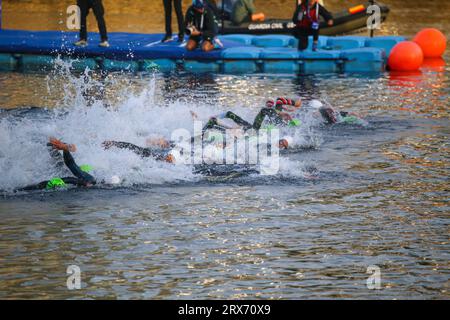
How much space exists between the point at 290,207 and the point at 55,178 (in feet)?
10.1

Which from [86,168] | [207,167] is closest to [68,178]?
[86,168]

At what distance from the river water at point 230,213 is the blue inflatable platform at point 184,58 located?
422 centimetres

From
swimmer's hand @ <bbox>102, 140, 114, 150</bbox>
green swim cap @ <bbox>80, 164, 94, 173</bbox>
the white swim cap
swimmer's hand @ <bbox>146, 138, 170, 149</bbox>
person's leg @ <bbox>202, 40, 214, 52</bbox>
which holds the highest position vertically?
person's leg @ <bbox>202, 40, 214, 52</bbox>

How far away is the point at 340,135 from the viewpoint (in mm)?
17547

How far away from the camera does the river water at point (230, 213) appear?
10594 millimetres

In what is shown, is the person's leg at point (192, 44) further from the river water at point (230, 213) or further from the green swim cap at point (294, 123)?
the green swim cap at point (294, 123)

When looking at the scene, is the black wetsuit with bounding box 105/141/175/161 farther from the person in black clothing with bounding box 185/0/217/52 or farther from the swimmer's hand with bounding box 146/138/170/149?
the person in black clothing with bounding box 185/0/217/52

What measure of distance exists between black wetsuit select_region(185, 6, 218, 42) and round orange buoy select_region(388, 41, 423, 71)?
423cm

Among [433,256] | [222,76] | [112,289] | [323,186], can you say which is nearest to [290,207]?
[323,186]

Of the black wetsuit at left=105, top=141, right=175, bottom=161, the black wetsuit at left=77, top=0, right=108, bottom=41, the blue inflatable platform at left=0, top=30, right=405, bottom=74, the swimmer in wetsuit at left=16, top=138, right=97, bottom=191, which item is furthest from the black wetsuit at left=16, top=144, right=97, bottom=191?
the black wetsuit at left=77, top=0, right=108, bottom=41

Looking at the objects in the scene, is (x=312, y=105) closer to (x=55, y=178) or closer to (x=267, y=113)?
(x=267, y=113)

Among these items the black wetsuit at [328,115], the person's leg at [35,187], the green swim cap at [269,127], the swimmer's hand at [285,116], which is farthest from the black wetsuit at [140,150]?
the black wetsuit at [328,115]

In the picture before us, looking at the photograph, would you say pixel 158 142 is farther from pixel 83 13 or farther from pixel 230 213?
pixel 83 13

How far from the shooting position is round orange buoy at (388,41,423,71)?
25.0 m
